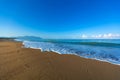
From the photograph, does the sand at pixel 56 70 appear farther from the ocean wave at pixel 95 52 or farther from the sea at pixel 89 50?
the sea at pixel 89 50

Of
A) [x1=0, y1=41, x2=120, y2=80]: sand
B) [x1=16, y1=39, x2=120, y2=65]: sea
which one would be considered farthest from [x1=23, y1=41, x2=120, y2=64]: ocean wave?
[x1=0, y1=41, x2=120, y2=80]: sand

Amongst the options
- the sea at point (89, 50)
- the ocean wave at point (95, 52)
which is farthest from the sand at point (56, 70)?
the sea at point (89, 50)

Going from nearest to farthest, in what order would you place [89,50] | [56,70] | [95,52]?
[56,70] < [95,52] < [89,50]

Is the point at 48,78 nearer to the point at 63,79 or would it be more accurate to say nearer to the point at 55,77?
the point at 55,77

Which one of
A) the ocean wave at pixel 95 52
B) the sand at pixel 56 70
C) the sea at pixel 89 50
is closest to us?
the sand at pixel 56 70

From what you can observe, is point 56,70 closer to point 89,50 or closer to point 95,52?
point 95,52

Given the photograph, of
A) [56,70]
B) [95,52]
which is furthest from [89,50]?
[56,70]

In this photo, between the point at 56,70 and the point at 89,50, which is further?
the point at 89,50

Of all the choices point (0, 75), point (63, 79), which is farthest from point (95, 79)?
point (0, 75)

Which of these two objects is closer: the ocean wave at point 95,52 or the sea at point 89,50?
the ocean wave at point 95,52

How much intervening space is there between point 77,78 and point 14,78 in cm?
262

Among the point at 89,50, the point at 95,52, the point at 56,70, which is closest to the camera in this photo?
the point at 56,70

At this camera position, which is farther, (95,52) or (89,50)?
(89,50)

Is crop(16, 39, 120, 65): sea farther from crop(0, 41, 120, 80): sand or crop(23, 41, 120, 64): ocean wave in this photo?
crop(0, 41, 120, 80): sand
